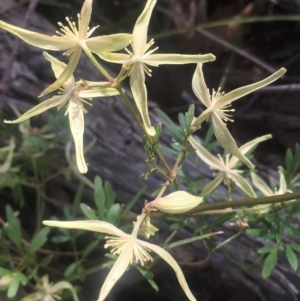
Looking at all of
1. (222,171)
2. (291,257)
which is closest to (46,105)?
(222,171)

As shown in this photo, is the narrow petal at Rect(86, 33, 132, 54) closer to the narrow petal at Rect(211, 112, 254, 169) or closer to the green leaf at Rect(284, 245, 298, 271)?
the narrow petal at Rect(211, 112, 254, 169)

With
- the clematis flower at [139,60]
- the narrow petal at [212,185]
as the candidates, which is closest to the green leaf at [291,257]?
the narrow petal at [212,185]

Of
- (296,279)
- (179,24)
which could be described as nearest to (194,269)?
(296,279)

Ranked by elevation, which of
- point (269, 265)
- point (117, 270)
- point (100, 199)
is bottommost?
point (117, 270)

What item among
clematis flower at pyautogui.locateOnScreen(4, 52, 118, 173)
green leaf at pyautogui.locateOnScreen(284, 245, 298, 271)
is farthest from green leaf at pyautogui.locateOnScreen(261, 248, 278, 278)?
clematis flower at pyautogui.locateOnScreen(4, 52, 118, 173)

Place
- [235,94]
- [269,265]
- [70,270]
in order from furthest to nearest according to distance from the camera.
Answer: [70,270]
[269,265]
[235,94]

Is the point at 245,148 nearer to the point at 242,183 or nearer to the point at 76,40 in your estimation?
the point at 242,183
